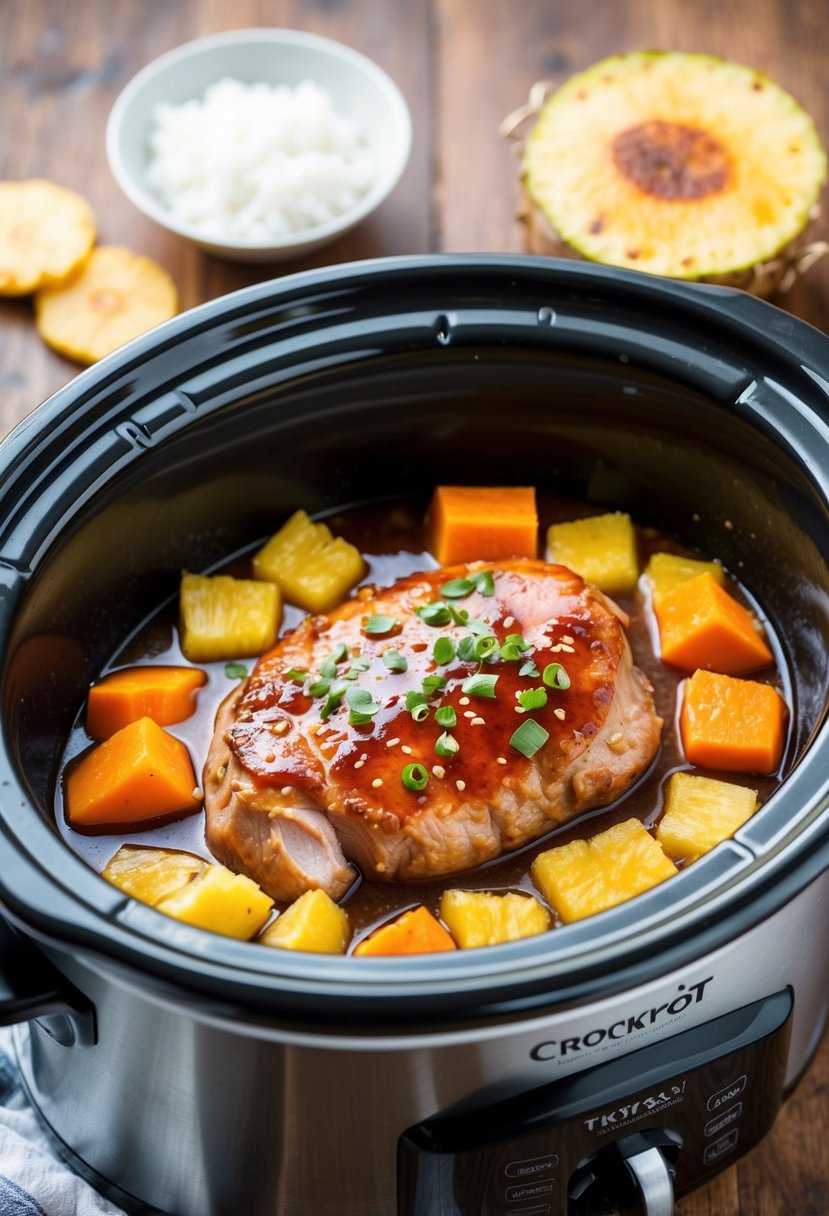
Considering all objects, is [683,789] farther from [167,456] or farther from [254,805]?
[167,456]

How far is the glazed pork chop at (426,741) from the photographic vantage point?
2.29 metres

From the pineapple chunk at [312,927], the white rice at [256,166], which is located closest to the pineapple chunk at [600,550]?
the pineapple chunk at [312,927]

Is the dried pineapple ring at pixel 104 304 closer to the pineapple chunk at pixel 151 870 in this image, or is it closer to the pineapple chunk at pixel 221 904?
the pineapple chunk at pixel 151 870

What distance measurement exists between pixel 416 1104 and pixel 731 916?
530 millimetres

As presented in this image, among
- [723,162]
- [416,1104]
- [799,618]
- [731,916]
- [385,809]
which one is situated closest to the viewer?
[731,916]

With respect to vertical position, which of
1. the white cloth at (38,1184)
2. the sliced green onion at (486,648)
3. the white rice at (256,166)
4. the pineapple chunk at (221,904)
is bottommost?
the white cloth at (38,1184)

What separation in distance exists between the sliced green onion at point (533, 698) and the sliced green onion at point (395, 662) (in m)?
0.21

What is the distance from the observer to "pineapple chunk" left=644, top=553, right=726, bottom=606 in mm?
2775

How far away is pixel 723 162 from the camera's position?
352 cm

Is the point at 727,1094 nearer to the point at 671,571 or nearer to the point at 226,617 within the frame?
the point at 671,571

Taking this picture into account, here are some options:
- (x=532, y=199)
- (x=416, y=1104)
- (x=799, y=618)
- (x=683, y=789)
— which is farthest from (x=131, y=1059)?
(x=532, y=199)

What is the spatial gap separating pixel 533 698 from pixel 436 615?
26 cm

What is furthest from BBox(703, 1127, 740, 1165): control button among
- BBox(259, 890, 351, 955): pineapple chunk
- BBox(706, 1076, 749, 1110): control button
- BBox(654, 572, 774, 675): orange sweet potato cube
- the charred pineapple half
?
the charred pineapple half

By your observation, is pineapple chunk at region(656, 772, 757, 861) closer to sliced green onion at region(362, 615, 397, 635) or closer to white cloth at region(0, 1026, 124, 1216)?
sliced green onion at region(362, 615, 397, 635)
